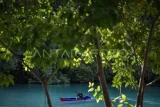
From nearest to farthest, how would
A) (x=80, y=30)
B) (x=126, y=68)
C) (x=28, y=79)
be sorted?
(x=80, y=30)
(x=126, y=68)
(x=28, y=79)

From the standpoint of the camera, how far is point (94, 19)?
4.26 feet

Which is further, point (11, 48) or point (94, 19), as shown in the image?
point (11, 48)

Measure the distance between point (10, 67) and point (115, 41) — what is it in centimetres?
1988

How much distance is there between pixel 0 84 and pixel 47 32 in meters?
0.61

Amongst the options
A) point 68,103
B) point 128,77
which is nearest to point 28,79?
point 68,103

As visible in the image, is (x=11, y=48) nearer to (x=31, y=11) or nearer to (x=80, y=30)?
(x=31, y=11)

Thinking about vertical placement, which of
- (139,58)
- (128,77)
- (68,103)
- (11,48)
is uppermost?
(11,48)

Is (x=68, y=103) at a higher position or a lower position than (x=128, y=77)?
lower

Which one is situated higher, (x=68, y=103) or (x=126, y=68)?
(x=126, y=68)

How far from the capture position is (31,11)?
7.98 ft

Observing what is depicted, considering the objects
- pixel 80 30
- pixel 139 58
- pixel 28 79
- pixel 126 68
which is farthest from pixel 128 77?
pixel 28 79

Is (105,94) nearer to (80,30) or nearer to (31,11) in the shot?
(80,30)

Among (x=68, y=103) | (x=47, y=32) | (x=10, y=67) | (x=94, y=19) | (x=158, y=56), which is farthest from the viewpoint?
(x=10, y=67)

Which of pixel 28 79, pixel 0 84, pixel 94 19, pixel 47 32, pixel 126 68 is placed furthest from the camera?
pixel 28 79
